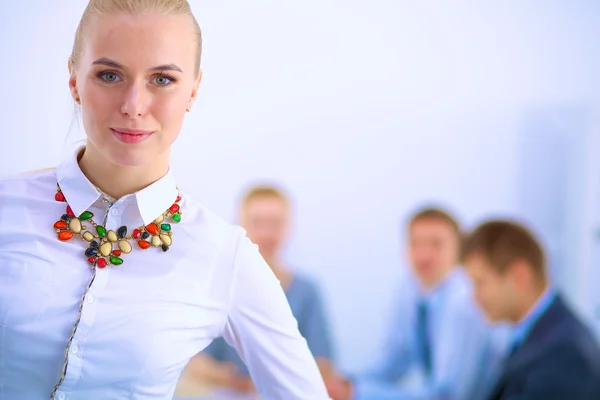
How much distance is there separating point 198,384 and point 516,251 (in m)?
1.12

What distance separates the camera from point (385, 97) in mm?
3852

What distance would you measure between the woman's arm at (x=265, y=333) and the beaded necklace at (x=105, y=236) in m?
0.10

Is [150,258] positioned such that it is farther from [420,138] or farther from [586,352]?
[420,138]

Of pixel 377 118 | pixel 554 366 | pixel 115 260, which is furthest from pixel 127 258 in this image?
pixel 377 118

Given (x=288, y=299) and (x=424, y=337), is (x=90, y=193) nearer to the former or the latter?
(x=288, y=299)

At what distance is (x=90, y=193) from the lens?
Answer: 90 cm

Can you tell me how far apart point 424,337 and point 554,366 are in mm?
953

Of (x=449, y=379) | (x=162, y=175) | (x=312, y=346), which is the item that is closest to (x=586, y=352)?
(x=449, y=379)

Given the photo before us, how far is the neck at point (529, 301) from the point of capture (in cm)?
233

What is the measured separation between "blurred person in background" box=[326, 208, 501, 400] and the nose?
6.46 feet

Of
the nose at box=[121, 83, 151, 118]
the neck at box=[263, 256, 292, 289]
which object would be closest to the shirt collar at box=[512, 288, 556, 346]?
the neck at box=[263, 256, 292, 289]

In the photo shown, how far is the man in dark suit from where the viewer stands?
2.12 meters

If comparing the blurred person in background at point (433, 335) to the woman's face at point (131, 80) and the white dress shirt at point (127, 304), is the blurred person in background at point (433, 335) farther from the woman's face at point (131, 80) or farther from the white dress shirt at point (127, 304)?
the woman's face at point (131, 80)

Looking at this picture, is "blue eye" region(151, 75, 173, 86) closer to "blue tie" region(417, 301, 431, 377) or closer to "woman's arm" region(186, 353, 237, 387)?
"woman's arm" region(186, 353, 237, 387)
